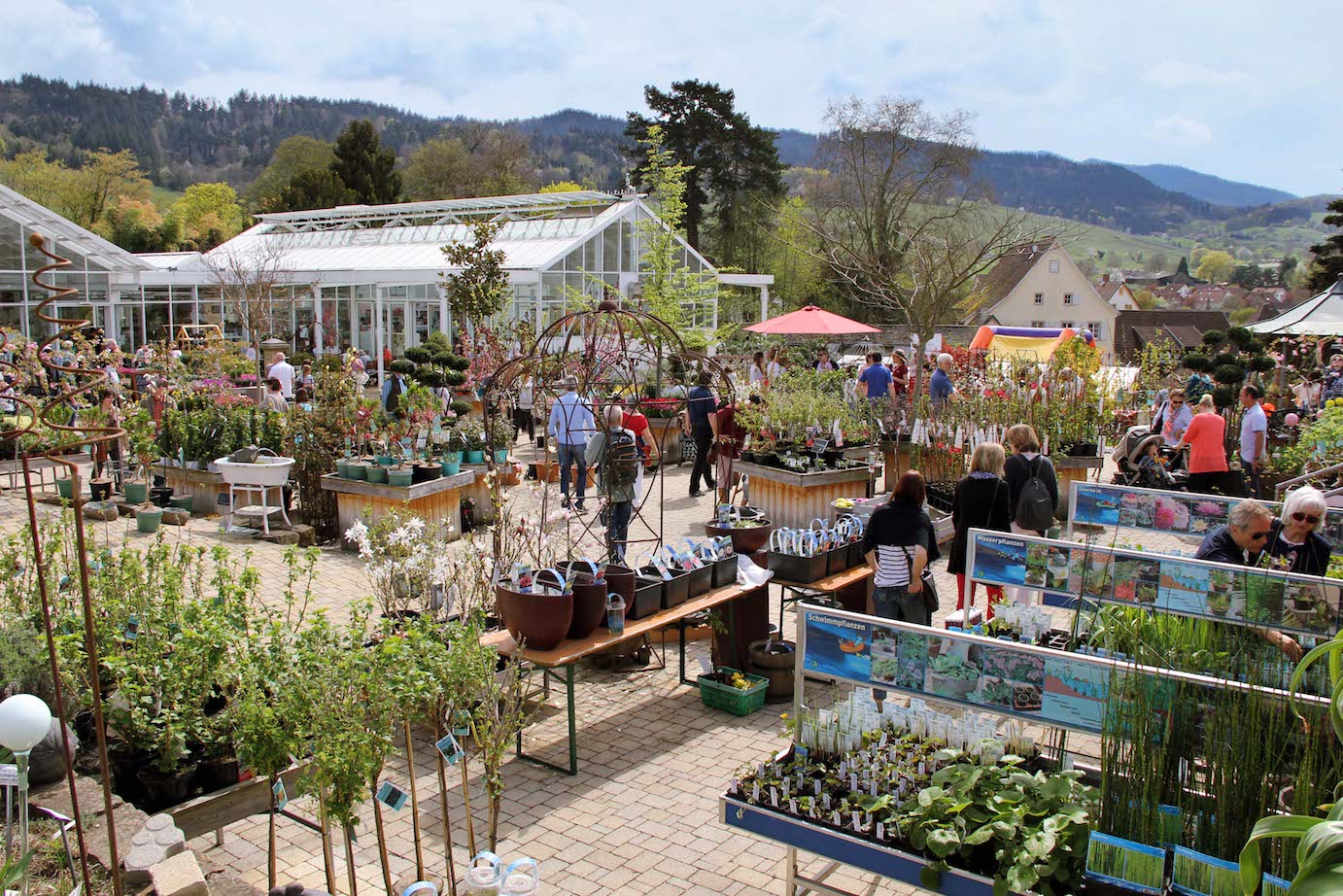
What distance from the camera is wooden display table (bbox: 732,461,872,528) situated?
841 centimetres

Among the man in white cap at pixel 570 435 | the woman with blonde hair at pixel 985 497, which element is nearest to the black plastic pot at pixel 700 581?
the woman with blonde hair at pixel 985 497

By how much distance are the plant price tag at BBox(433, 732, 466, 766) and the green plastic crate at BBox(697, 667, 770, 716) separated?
6.95 feet

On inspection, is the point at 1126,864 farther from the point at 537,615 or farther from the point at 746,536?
the point at 746,536

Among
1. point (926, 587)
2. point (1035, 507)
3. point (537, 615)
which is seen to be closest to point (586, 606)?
point (537, 615)

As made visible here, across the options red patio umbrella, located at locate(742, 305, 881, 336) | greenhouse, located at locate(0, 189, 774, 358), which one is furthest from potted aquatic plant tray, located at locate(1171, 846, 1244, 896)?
greenhouse, located at locate(0, 189, 774, 358)

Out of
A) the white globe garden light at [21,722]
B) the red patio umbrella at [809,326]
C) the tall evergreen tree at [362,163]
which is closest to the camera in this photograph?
the white globe garden light at [21,722]

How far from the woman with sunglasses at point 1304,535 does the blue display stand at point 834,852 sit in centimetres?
243

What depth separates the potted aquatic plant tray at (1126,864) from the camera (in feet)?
8.27

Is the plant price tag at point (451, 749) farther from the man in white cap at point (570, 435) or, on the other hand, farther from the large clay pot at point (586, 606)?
A: the man in white cap at point (570, 435)

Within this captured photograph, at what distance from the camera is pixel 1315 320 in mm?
14266

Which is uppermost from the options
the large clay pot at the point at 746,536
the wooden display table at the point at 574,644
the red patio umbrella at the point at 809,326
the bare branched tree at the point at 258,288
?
the bare branched tree at the point at 258,288

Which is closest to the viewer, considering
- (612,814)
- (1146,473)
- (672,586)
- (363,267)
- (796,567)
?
(612,814)

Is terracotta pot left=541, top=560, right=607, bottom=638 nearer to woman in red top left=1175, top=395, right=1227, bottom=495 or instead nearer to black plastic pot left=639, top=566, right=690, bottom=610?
black plastic pot left=639, top=566, right=690, bottom=610

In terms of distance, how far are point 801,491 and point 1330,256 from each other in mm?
27322
